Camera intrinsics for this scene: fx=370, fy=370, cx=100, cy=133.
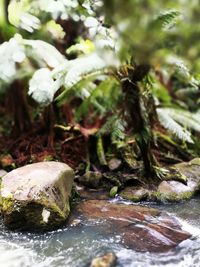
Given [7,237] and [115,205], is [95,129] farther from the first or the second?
[7,237]

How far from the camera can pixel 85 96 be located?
4309mm

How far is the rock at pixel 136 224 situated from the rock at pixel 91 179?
0.37 meters

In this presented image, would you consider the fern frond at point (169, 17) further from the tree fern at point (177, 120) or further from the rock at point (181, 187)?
the rock at point (181, 187)

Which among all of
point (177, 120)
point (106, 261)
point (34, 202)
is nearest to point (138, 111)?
point (177, 120)

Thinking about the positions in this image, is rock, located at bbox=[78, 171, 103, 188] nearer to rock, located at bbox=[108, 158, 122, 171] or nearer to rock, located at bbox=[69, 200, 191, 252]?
rock, located at bbox=[108, 158, 122, 171]

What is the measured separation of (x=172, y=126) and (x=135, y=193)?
2.81ft

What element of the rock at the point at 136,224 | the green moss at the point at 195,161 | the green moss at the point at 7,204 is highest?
the green moss at the point at 7,204

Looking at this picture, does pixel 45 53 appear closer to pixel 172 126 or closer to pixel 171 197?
pixel 172 126

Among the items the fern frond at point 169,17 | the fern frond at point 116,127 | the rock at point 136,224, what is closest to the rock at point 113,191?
the rock at point 136,224

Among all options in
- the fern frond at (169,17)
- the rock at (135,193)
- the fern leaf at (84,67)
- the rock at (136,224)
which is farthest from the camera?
the rock at (135,193)

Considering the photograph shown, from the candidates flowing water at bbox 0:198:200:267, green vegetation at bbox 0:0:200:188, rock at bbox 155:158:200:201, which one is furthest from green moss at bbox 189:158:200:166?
flowing water at bbox 0:198:200:267

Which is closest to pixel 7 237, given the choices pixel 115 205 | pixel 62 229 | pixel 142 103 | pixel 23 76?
pixel 62 229

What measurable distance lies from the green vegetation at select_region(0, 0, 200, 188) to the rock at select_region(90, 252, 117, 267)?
4.13 feet

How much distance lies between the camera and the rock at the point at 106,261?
2184mm
